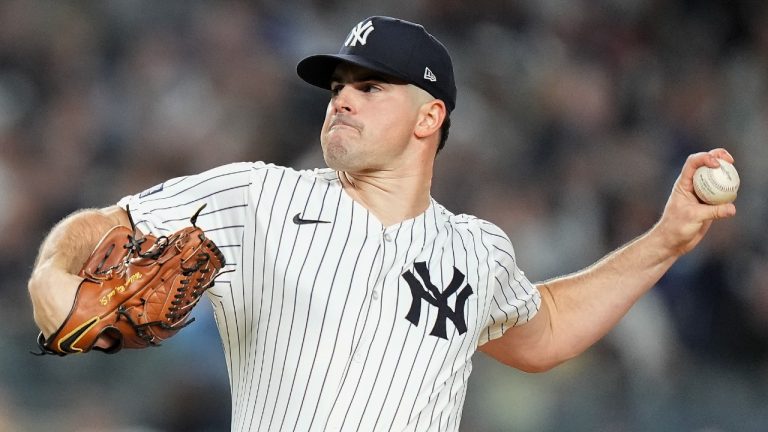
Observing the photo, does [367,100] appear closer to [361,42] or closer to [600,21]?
[361,42]

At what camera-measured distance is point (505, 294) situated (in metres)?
2.95

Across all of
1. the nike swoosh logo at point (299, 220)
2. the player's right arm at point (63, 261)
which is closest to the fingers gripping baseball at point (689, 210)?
the nike swoosh logo at point (299, 220)

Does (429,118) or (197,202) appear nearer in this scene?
(197,202)

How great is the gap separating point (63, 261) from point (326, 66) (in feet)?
3.56

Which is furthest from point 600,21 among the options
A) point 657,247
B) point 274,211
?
point 274,211

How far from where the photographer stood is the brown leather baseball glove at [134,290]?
2059 millimetres

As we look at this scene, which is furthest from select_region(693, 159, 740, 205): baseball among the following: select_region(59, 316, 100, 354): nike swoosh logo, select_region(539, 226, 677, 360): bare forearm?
select_region(59, 316, 100, 354): nike swoosh logo

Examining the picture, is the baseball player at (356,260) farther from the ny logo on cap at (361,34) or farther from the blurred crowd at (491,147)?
the blurred crowd at (491,147)

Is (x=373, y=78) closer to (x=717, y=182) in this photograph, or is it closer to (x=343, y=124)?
(x=343, y=124)

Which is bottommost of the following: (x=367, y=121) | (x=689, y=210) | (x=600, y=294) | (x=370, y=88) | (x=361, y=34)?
(x=600, y=294)

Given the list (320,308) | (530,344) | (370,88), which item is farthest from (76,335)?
(530,344)

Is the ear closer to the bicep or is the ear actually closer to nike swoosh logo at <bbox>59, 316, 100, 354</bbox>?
the bicep

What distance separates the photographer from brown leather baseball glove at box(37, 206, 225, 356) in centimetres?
206

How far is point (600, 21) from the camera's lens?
19.3 feet
